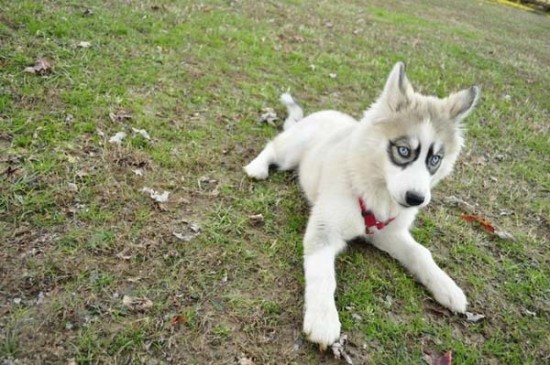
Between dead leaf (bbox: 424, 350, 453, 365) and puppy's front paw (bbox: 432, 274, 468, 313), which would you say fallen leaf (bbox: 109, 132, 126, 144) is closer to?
puppy's front paw (bbox: 432, 274, 468, 313)

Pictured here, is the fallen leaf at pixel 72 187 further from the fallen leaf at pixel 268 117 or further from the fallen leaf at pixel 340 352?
the fallen leaf at pixel 268 117

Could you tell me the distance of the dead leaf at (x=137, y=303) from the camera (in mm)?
2572

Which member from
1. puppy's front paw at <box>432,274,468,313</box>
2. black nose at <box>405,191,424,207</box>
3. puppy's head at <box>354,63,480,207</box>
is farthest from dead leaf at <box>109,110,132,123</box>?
puppy's front paw at <box>432,274,468,313</box>

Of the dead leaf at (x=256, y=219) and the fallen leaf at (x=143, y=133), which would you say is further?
the fallen leaf at (x=143, y=133)

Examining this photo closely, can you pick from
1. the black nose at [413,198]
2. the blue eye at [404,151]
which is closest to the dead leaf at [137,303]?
the black nose at [413,198]

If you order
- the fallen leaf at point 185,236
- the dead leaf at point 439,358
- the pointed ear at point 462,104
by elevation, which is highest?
the pointed ear at point 462,104

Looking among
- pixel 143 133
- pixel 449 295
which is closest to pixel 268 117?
pixel 143 133

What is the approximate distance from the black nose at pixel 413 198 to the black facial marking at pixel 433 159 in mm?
313

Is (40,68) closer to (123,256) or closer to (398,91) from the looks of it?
(123,256)

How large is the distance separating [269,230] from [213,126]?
64.1 inches

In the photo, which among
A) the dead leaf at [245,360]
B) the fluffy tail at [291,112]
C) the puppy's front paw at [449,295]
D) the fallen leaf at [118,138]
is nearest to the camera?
the dead leaf at [245,360]

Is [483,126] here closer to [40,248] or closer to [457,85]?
[457,85]

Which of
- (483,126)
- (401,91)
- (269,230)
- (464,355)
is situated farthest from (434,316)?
(483,126)

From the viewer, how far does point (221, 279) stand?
2930mm
